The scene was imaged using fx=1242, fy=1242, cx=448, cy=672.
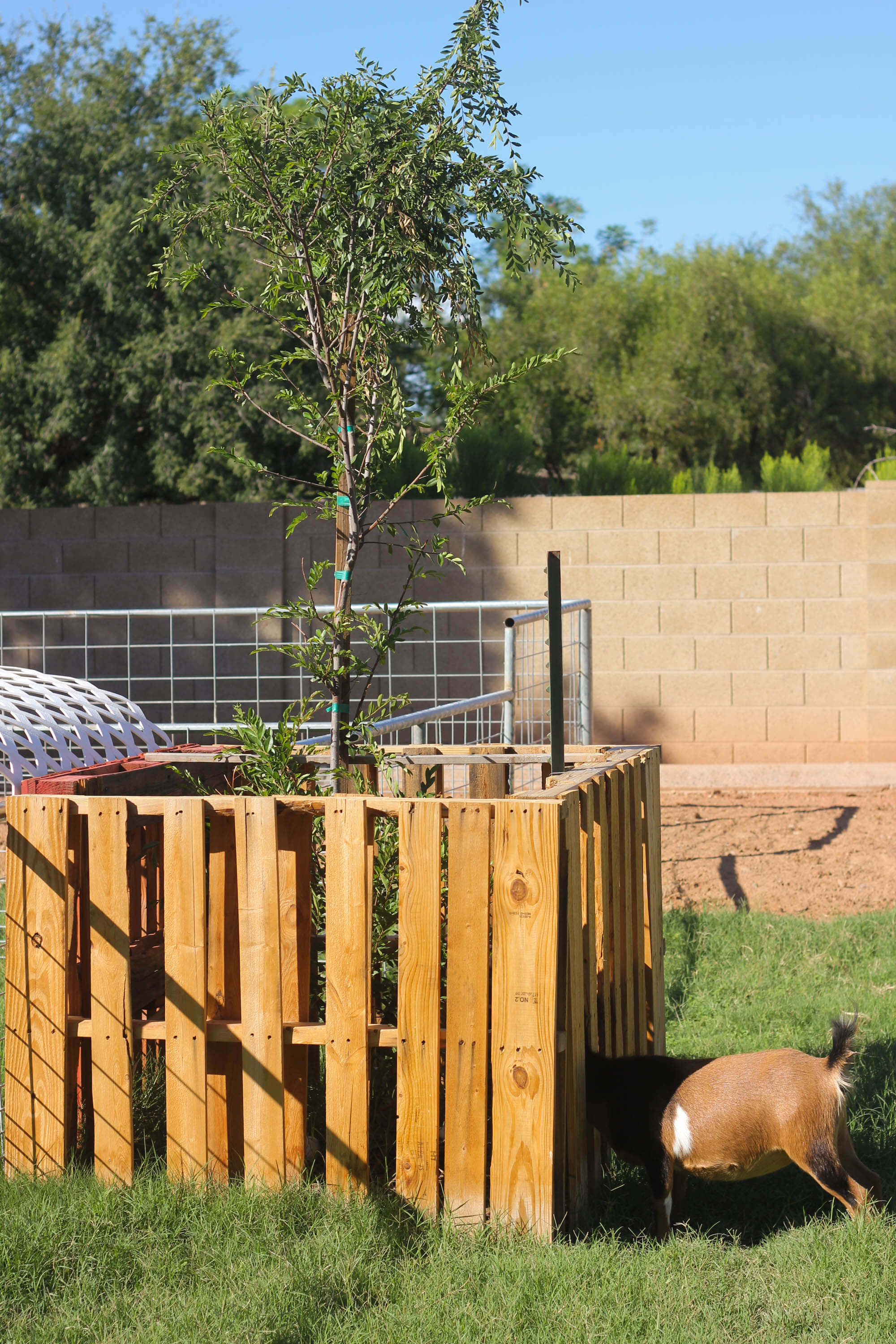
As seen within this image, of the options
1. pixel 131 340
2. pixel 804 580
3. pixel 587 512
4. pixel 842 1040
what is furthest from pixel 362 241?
pixel 131 340

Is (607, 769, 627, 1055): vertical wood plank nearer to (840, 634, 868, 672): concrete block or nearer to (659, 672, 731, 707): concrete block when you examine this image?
(659, 672, 731, 707): concrete block

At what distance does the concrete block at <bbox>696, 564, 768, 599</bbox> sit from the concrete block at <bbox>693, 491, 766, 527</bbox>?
36cm

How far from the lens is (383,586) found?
36.7 feet

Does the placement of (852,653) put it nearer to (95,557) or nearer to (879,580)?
(879,580)

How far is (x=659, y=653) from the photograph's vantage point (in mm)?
10852

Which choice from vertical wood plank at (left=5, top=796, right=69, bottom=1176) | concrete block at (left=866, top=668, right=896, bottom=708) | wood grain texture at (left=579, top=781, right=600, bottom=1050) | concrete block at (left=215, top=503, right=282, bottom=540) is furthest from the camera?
concrete block at (left=215, top=503, right=282, bottom=540)

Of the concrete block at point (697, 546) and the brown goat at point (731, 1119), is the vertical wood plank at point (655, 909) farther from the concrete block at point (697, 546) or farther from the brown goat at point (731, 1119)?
the concrete block at point (697, 546)

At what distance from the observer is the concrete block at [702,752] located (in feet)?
35.4

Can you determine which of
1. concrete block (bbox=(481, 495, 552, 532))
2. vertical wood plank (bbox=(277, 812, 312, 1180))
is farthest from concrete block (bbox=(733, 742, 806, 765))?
vertical wood plank (bbox=(277, 812, 312, 1180))

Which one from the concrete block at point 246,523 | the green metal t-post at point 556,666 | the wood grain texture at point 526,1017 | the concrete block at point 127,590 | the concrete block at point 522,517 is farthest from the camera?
the concrete block at point 127,590

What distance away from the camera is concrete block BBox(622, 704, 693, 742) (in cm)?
1083

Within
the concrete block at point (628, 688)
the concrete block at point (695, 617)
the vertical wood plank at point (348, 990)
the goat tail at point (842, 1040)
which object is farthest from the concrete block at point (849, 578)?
the vertical wood plank at point (348, 990)

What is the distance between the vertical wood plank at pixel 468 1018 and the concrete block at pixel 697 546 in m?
8.14

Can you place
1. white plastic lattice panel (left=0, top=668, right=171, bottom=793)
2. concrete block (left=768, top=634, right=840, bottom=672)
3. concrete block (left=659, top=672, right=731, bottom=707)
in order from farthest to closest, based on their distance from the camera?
concrete block (left=659, top=672, right=731, bottom=707), concrete block (left=768, top=634, right=840, bottom=672), white plastic lattice panel (left=0, top=668, right=171, bottom=793)
